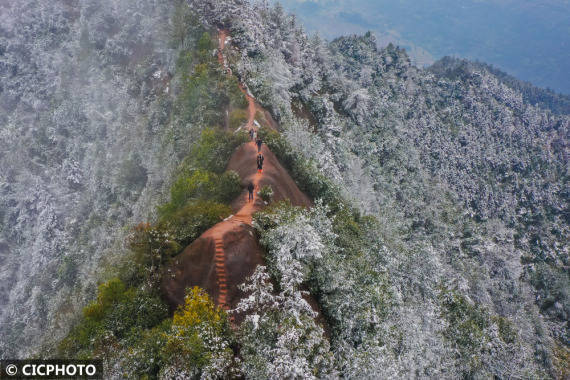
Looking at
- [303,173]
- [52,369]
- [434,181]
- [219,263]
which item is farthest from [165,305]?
[434,181]

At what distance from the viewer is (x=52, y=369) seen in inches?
1070

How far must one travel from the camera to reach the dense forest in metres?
29.0

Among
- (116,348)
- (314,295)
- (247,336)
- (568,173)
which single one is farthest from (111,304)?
(568,173)

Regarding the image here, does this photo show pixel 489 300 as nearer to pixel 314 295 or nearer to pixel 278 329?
pixel 314 295

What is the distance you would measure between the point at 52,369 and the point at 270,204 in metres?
21.7

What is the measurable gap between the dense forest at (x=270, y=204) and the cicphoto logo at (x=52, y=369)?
95cm

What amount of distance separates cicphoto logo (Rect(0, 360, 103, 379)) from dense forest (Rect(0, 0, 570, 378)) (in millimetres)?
955

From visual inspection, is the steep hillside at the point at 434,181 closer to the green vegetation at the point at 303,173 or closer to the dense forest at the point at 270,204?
the dense forest at the point at 270,204

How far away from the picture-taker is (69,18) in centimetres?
10444

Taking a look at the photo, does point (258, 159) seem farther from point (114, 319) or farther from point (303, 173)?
point (114, 319)

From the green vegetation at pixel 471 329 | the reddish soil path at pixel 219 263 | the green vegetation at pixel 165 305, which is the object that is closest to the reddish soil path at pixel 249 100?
the green vegetation at pixel 165 305

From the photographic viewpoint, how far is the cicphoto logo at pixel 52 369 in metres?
25.7

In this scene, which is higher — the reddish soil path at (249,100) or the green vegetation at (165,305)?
the reddish soil path at (249,100)

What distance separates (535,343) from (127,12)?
120 meters
